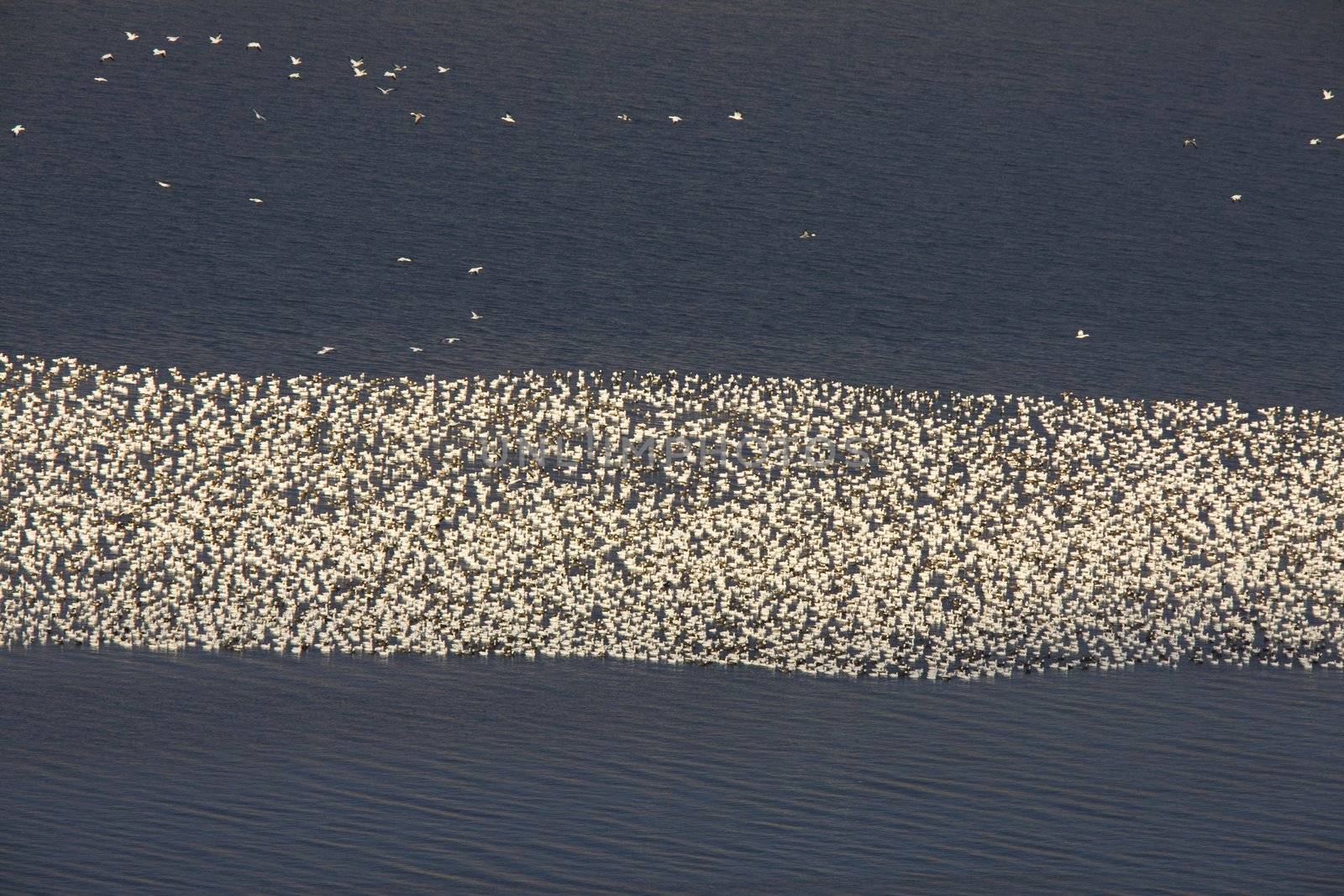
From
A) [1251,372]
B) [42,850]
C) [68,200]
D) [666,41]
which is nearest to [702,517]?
[42,850]

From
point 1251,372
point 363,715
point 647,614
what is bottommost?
point 363,715

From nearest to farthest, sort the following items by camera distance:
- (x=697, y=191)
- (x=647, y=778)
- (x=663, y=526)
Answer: (x=647, y=778) → (x=663, y=526) → (x=697, y=191)

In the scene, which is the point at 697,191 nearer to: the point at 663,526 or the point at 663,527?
the point at 663,526

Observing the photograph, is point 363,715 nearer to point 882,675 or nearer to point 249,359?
point 882,675

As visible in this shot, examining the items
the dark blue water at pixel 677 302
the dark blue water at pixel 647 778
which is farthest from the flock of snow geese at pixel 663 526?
the dark blue water at pixel 677 302

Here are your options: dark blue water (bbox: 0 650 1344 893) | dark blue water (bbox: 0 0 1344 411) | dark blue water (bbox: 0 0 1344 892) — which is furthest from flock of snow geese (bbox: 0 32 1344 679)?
dark blue water (bbox: 0 0 1344 411)

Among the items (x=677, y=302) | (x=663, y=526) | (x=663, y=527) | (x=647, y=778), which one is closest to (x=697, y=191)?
(x=677, y=302)
